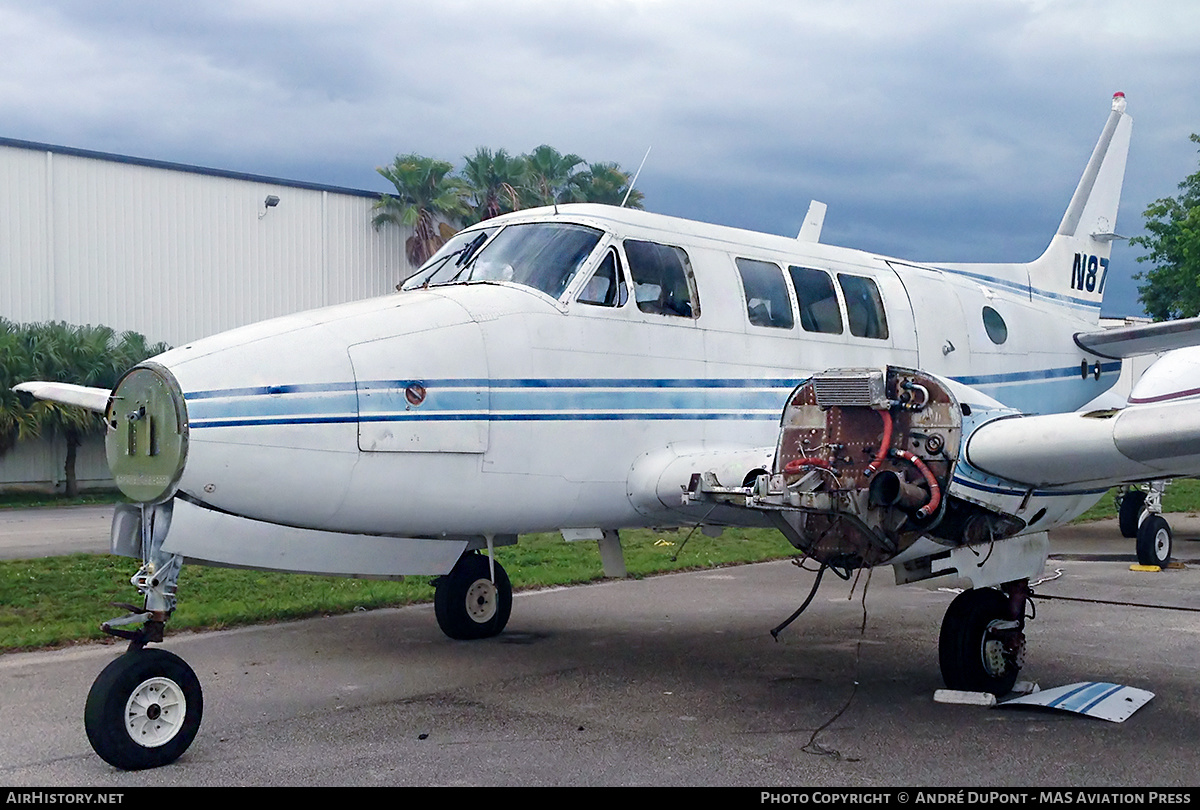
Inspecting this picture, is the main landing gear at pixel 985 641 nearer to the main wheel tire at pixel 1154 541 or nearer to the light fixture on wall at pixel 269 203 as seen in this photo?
the main wheel tire at pixel 1154 541

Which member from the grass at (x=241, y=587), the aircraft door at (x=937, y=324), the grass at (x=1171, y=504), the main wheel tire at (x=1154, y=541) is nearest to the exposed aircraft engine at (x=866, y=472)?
the aircraft door at (x=937, y=324)

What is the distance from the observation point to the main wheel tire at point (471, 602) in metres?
9.07

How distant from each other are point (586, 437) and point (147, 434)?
8.30 ft

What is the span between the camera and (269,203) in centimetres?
3241

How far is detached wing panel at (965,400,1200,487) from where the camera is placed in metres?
A: 5.69

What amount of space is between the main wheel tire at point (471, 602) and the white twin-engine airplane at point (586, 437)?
1578 mm

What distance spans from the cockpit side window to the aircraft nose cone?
2241 mm

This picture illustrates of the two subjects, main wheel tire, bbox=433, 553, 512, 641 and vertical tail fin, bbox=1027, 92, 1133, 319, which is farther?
vertical tail fin, bbox=1027, 92, 1133, 319

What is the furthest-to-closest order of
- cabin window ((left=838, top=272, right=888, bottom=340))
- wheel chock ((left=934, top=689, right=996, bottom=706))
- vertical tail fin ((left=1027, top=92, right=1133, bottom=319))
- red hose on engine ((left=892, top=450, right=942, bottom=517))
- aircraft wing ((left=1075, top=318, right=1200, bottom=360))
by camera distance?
vertical tail fin ((left=1027, top=92, right=1133, bottom=319)) → aircraft wing ((left=1075, top=318, right=1200, bottom=360)) → cabin window ((left=838, top=272, right=888, bottom=340)) → wheel chock ((left=934, top=689, right=996, bottom=706)) → red hose on engine ((left=892, top=450, right=942, bottom=517))

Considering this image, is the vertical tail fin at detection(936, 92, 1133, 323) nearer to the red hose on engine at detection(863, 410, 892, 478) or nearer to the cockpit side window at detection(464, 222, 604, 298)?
the red hose on engine at detection(863, 410, 892, 478)

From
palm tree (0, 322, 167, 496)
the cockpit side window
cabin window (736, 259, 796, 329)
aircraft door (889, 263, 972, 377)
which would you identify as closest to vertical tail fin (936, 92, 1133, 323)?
aircraft door (889, 263, 972, 377)

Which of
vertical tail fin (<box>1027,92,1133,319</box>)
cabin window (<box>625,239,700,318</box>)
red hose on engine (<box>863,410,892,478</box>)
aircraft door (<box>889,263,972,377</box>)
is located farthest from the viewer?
vertical tail fin (<box>1027,92,1133,319</box>)

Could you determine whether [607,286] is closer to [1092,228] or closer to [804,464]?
[804,464]

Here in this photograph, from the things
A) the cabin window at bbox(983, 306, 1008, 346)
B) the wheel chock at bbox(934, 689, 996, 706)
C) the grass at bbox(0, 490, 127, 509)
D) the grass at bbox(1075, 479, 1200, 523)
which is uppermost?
the cabin window at bbox(983, 306, 1008, 346)
